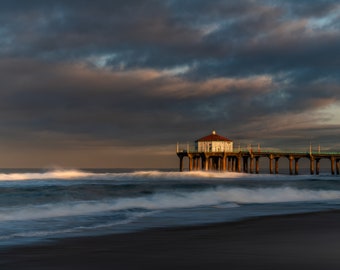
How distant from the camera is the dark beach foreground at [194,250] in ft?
24.0

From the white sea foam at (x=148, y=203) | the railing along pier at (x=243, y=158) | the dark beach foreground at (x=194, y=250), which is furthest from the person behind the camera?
the railing along pier at (x=243, y=158)

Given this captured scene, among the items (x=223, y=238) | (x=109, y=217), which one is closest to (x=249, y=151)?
(x=109, y=217)

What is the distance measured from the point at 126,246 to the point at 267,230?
12.7ft

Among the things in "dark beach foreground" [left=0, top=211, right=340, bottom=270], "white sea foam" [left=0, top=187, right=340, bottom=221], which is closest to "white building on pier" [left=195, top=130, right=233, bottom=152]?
"white sea foam" [left=0, top=187, right=340, bottom=221]

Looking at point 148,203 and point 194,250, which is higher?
point 194,250

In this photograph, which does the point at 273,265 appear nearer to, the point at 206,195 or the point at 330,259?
the point at 330,259

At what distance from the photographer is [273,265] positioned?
713 centimetres

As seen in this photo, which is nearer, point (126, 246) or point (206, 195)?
point (126, 246)

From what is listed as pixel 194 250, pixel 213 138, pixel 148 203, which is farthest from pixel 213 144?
pixel 194 250

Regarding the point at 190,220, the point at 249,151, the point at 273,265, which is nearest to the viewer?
the point at 273,265

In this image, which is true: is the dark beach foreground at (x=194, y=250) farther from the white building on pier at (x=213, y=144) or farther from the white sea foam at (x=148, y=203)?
the white building on pier at (x=213, y=144)

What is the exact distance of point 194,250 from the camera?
8.66m

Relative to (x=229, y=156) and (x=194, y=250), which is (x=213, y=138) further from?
(x=194, y=250)

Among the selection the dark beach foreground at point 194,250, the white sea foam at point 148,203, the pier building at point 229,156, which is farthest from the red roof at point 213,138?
the dark beach foreground at point 194,250
